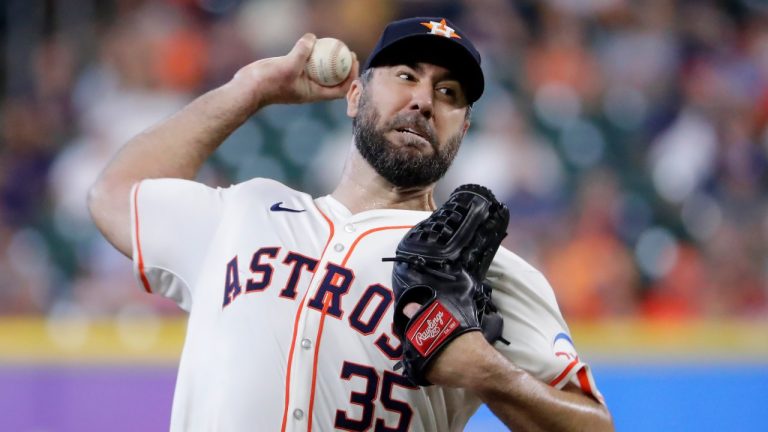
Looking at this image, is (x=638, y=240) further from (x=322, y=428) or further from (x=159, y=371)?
(x=322, y=428)

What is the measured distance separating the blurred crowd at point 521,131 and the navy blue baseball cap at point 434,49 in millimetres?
2902

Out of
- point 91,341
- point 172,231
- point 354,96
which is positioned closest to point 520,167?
point 91,341

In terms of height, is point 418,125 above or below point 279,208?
above

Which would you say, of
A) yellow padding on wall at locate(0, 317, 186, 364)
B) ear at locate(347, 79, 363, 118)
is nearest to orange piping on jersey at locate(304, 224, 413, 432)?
ear at locate(347, 79, 363, 118)

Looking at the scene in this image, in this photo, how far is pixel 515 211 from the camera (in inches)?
223

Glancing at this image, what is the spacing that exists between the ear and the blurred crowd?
2771 millimetres

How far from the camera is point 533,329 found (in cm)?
220

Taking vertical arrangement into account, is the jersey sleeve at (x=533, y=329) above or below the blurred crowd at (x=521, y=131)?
below

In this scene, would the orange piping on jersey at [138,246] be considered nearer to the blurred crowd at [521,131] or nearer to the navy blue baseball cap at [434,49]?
the navy blue baseball cap at [434,49]

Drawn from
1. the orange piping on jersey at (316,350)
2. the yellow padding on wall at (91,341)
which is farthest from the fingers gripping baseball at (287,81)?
the yellow padding on wall at (91,341)

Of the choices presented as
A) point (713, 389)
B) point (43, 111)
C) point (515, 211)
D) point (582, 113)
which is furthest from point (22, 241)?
point (713, 389)

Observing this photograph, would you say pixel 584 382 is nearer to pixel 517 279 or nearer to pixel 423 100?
pixel 517 279

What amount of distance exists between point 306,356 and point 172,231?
494 mm

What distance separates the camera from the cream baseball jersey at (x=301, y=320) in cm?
217
